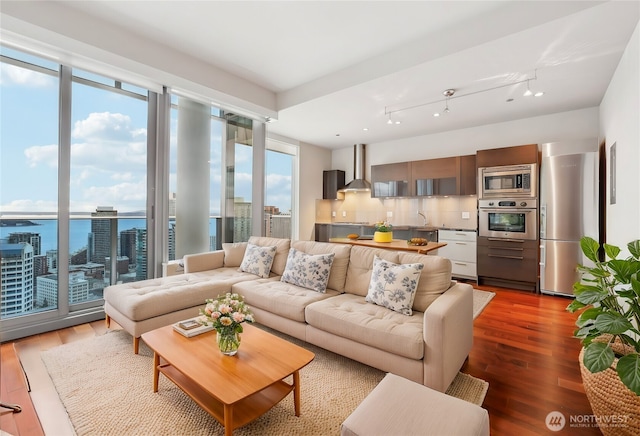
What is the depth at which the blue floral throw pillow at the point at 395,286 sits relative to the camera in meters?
2.22

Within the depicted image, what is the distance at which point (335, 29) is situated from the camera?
9.34ft

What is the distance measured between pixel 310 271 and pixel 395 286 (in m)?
0.89

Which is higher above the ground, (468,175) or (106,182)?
(468,175)

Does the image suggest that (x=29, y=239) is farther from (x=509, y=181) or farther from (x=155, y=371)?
(x=509, y=181)

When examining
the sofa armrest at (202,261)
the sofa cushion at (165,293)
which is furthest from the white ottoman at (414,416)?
the sofa armrest at (202,261)

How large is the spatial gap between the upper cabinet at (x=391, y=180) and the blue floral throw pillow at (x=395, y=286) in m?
3.72

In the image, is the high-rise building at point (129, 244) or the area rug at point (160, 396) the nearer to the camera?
the area rug at point (160, 396)

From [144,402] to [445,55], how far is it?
3.72 meters

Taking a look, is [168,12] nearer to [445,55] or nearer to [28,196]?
[28,196]

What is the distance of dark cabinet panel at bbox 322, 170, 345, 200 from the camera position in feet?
22.4

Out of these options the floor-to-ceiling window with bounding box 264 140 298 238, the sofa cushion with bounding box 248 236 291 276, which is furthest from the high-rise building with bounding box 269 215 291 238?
the sofa cushion with bounding box 248 236 291 276

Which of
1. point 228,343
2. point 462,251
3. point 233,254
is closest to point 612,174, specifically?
point 462,251

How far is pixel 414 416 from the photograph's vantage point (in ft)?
3.65

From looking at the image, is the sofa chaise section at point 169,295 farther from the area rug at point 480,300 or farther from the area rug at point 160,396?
the area rug at point 480,300
